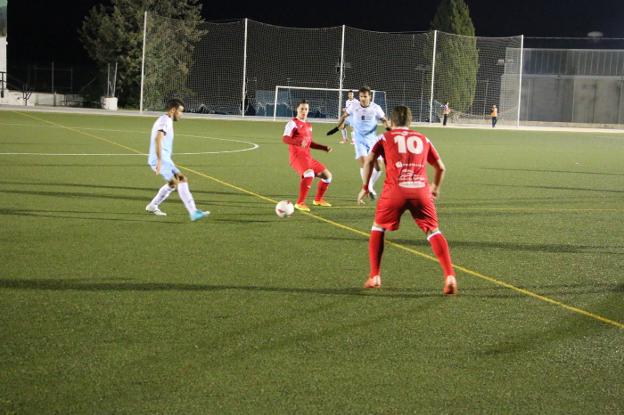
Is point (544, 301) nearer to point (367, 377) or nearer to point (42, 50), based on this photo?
point (367, 377)

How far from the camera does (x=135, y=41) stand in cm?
5969

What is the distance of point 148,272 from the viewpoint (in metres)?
7.64

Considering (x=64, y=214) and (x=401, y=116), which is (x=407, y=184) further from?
(x=64, y=214)

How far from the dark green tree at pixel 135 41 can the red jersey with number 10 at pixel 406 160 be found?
170 ft

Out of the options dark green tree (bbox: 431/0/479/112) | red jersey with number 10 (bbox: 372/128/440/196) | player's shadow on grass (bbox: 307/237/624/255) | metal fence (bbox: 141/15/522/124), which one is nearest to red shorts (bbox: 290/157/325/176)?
player's shadow on grass (bbox: 307/237/624/255)

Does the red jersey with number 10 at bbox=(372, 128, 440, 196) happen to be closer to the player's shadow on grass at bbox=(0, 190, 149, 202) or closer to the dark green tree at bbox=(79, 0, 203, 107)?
the player's shadow on grass at bbox=(0, 190, 149, 202)

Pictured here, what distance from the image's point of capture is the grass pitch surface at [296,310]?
185 inches

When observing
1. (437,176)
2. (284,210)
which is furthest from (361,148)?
(437,176)

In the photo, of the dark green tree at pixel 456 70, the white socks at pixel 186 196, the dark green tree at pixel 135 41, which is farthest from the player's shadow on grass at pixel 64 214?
the dark green tree at pixel 456 70

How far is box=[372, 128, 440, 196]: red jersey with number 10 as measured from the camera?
22.7ft

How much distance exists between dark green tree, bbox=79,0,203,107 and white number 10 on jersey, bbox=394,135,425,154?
170ft

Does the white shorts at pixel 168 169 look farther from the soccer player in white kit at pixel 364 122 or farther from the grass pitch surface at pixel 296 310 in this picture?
the soccer player in white kit at pixel 364 122

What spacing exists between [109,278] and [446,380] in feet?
11.7

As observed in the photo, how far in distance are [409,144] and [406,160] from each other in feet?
0.45
